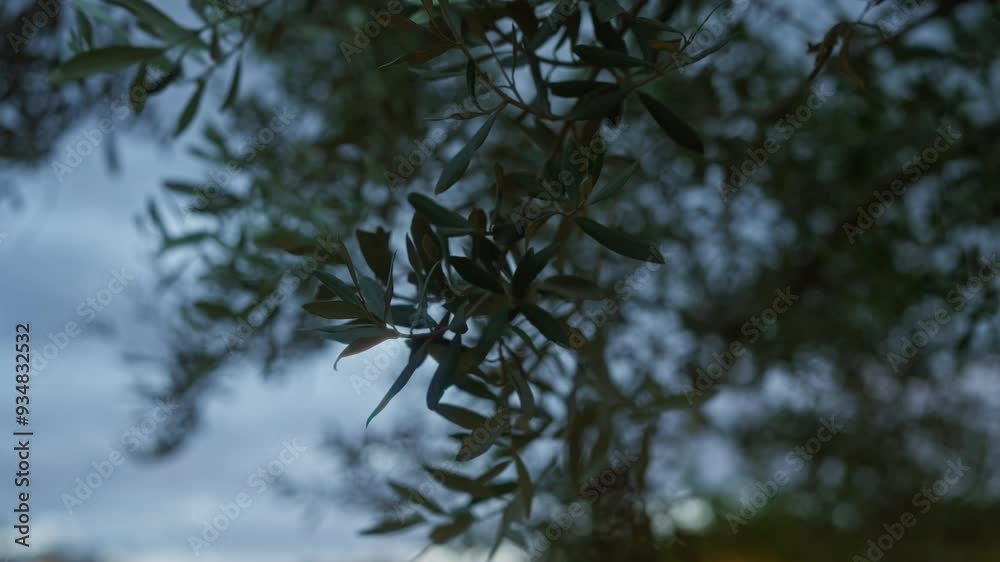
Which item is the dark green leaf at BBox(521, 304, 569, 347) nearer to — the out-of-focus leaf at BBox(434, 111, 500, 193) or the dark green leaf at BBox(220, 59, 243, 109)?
the out-of-focus leaf at BBox(434, 111, 500, 193)

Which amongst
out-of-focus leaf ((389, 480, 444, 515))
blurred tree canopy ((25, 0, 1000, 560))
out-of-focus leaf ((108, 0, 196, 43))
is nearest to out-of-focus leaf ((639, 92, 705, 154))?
blurred tree canopy ((25, 0, 1000, 560))

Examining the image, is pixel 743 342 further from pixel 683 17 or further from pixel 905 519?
pixel 905 519

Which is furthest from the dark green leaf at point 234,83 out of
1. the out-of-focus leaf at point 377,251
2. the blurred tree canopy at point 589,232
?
the out-of-focus leaf at point 377,251

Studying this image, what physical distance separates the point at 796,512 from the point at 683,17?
5.93ft

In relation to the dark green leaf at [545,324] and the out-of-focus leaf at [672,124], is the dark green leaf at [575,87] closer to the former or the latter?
the out-of-focus leaf at [672,124]

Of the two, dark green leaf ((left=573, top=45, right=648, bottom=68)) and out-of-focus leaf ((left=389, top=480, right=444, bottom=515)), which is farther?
out-of-focus leaf ((left=389, top=480, right=444, bottom=515))

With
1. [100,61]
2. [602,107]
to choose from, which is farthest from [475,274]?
[100,61]

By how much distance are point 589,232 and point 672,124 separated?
13cm

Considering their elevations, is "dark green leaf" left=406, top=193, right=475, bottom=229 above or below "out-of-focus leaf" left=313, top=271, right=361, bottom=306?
above

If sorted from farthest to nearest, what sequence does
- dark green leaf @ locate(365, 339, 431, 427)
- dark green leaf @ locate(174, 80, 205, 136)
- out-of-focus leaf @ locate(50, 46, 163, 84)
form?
dark green leaf @ locate(174, 80, 205, 136), out-of-focus leaf @ locate(50, 46, 163, 84), dark green leaf @ locate(365, 339, 431, 427)

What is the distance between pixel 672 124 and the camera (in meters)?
0.60

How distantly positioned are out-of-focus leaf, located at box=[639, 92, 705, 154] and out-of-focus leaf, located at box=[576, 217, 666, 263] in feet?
0.38

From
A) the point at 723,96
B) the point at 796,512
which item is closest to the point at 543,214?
the point at 723,96

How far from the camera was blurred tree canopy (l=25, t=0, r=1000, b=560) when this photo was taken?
0.56 meters
